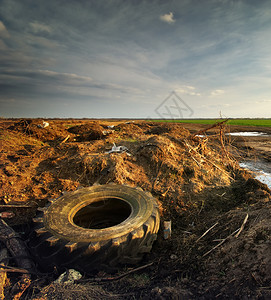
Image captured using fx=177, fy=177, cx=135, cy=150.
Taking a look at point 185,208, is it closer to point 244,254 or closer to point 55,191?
point 244,254

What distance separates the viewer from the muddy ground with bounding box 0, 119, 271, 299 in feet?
7.82

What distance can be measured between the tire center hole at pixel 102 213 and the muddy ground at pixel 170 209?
3.52 ft

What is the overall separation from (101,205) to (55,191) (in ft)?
5.56

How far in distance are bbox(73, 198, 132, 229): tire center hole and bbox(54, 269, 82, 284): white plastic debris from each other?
4.99 feet

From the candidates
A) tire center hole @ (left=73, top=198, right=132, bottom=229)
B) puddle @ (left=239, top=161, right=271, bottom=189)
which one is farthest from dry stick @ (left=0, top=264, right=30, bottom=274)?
puddle @ (left=239, top=161, right=271, bottom=189)

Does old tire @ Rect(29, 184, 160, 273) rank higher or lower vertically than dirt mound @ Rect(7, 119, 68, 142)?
lower

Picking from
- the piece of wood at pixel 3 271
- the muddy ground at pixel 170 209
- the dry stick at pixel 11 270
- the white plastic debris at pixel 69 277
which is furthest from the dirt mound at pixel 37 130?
the white plastic debris at pixel 69 277

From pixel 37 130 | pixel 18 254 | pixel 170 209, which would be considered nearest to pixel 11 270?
pixel 18 254

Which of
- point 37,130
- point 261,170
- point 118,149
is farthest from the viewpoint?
point 37,130

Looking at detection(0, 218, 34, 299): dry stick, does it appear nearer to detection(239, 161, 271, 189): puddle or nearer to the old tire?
the old tire

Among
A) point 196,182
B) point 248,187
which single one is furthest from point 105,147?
point 248,187

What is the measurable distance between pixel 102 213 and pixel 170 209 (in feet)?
6.18

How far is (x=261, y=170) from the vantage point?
344 inches

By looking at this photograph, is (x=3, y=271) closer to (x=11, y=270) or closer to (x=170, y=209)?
(x=11, y=270)
